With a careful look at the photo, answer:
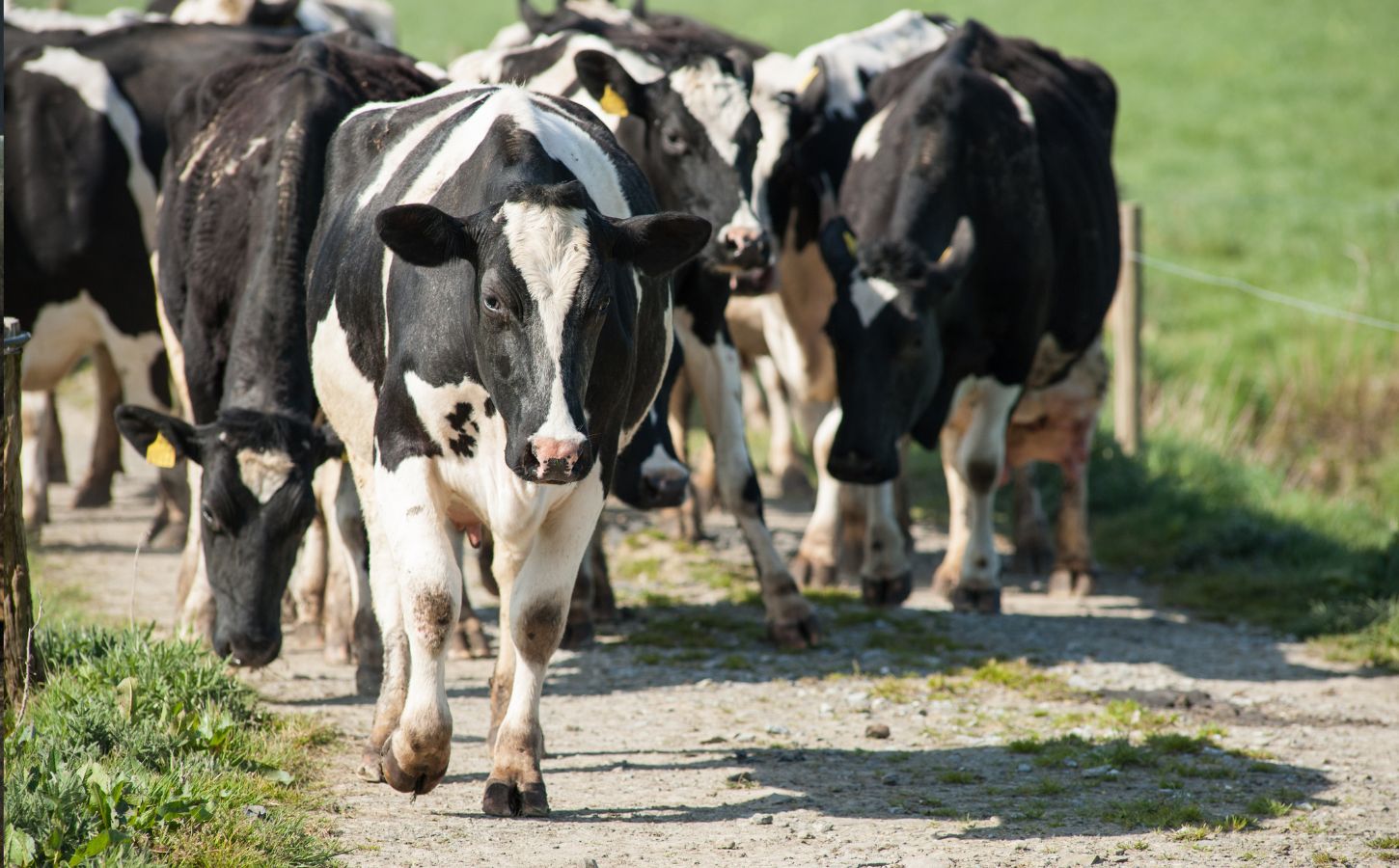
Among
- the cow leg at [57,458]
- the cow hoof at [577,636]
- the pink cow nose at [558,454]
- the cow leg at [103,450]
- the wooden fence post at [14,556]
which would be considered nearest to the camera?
the pink cow nose at [558,454]

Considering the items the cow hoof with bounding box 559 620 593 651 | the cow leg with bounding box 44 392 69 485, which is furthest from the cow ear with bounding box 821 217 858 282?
the cow leg with bounding box 44 392 69 485

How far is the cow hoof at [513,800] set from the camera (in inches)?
197

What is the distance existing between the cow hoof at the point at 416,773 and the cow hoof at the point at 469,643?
2.37m

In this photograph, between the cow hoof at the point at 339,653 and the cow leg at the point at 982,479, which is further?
the cow leg at the point at 982,479

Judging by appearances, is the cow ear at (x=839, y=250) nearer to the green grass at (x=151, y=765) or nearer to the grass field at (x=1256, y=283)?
the grass field at (x=1256, y=283)

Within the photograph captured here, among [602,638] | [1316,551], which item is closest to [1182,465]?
[1316,551]

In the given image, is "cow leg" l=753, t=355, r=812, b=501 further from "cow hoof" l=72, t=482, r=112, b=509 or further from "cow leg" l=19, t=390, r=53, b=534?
"cow leg" l=19, t=390, r=53, b=534

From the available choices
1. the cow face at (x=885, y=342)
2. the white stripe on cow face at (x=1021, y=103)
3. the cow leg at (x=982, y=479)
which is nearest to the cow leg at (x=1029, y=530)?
the cow leg at (x=982, y=479)

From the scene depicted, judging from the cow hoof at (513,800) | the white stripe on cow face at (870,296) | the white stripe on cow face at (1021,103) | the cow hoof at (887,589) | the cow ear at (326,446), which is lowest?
the cow hoof at (887,589)

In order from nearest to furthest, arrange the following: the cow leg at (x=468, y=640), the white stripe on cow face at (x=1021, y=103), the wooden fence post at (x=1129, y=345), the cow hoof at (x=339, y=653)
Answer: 1. the cow hoof at (x=339, y=653)
2. the cow leg at (x=468, y=640)
3. the white stripe on cow face at (x=1021, y=103)
4. the wooden fence post at (x=1129, y=345)

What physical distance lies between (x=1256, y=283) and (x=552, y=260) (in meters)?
14.7

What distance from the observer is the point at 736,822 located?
507 centimetres

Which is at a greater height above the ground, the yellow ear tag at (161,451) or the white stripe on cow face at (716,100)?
the white stripe on cow face at (716,100)

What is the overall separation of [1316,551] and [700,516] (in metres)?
3.49
